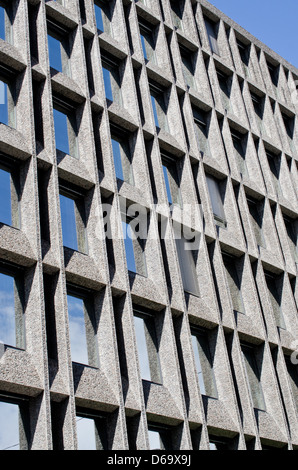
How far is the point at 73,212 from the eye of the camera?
22781mm

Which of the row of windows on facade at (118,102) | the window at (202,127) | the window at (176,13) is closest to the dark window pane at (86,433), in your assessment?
the row of windows on facade at (118,102)

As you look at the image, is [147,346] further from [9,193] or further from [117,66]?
[117,66]

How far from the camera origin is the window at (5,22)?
23969 millimetres

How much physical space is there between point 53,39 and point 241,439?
1468 centimetres

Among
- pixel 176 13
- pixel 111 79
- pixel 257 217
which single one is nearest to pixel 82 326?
pixel 111 79

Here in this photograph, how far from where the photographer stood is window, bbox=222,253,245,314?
26516mm

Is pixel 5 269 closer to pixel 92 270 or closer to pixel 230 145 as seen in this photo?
pixel 92 270

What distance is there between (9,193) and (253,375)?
414 inches

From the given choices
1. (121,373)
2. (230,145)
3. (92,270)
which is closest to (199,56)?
(230,145)

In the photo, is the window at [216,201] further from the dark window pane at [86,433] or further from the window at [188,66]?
the dark window pane at [86,433]

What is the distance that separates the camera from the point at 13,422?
17.8 metres

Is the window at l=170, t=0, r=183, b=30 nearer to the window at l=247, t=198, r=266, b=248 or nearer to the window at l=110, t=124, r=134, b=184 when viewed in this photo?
the window at l=110, t=124, r=134, b=184

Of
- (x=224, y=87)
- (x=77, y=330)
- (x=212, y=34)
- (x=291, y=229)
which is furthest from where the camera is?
(x=212, y=34)

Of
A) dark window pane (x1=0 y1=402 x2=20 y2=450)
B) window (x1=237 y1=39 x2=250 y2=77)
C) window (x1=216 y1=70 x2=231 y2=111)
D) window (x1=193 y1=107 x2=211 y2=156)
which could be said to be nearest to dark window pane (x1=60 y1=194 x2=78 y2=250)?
dark window pane (x1=0 y1=402 x2=20 y2=450)
